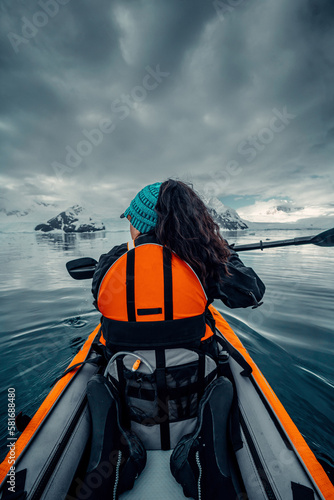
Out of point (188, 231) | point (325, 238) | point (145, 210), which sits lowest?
point (325, 238)

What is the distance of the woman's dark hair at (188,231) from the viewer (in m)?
1.61

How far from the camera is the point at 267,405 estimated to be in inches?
70.7

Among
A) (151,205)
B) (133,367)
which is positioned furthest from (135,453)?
(151,205)

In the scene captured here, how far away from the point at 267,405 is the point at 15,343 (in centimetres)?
455

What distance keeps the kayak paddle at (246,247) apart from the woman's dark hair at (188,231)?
1227 millimetres

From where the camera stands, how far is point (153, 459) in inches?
64.8

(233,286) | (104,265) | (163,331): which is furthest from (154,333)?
(233,286)

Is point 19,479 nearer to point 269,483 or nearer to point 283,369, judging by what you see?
point 269,483

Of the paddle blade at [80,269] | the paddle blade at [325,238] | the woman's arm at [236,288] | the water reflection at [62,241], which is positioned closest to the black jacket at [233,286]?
the woman's arm at [236,288]

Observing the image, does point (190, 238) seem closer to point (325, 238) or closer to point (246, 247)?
point (246, 247)

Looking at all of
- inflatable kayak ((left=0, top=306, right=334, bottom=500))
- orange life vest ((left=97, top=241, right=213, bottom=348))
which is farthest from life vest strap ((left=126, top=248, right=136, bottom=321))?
inflatable kayak ((left=0, top=306, right=334, bottom=500))

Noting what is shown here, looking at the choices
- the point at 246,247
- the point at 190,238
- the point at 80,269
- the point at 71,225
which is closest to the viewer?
the point at 190,238

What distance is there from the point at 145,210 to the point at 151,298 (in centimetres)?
77

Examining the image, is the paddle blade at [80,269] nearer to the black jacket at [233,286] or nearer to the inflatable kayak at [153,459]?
the black jacket at [233,286]
